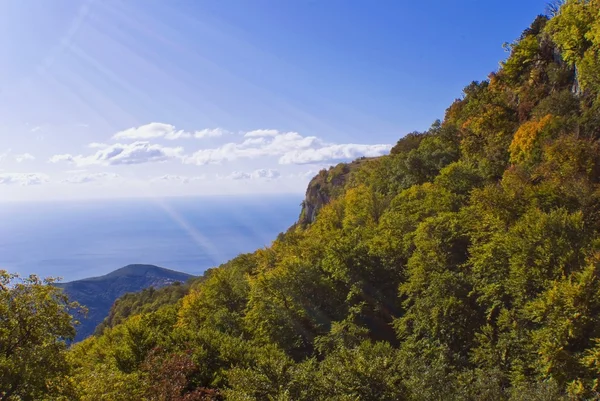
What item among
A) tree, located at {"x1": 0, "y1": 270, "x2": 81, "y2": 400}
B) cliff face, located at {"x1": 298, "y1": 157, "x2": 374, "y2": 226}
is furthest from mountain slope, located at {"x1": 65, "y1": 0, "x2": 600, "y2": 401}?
cliff face, located at {"x1": 298, "y1": 157, "x2": 374, "y2": 226}

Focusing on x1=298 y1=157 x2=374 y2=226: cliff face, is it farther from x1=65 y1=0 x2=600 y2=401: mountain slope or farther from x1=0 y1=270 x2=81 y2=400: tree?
x1=0 y1=270 x2=81 y2=400: tree

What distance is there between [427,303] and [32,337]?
24559mm

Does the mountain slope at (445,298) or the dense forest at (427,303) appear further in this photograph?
the mountain slope at (445,298)

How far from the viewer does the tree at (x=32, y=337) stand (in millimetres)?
14852

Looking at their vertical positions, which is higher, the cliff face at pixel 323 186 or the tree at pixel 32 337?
the cliff face at pixel 323 186

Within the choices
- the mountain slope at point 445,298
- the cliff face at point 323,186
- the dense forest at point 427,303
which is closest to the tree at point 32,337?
the dense forest at point 427,303

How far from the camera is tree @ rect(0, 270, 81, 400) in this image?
14.9m

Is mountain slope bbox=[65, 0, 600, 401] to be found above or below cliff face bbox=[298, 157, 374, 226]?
below

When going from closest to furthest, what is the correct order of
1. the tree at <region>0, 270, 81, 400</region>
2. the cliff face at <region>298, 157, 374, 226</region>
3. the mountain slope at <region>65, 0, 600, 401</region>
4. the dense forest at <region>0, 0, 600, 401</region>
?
1. the tree at <region>0, 270, 81, 400</region>
2. the dense forest at <region>0, 0, 600, 401</region>
3. the mountain slope at <region>65, 0, 600, 401</region>
4. the cliff face at <region>298, 157, 374, 226</region>

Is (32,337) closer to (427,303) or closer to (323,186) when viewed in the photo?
(427,303)

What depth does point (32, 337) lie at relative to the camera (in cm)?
1625

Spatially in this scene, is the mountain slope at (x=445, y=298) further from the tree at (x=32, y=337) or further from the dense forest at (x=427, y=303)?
the tree at (x=32, y=337)

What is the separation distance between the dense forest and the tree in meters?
0.07

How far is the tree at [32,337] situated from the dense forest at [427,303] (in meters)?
0.07
